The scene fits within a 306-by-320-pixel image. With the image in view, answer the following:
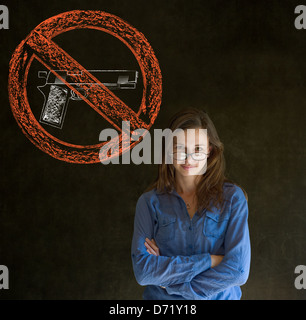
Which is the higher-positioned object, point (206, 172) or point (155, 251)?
point (206, 172)

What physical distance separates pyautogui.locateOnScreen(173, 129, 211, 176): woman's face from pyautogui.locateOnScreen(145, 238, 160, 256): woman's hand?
13.4 inches

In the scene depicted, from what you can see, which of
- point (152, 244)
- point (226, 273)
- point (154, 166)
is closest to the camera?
point (226, 273)

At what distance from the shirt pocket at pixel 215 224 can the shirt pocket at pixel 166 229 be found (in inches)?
5.5

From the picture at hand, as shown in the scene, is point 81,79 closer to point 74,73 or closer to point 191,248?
point 74,73

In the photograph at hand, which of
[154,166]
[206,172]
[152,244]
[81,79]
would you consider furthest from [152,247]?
[81,79]

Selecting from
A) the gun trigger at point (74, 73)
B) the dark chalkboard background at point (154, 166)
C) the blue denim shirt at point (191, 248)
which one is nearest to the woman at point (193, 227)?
the blue denim shirt at point (191, 248)

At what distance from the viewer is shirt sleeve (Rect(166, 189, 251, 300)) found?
1.56 metres

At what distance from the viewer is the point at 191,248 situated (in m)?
1.63

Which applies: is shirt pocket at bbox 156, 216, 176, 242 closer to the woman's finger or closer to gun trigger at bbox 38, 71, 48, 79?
the woman's finger

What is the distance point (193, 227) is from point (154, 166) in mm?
1293

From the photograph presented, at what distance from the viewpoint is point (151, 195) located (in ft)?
5.67

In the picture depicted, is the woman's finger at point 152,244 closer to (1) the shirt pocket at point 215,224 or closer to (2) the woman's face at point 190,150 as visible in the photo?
(1) the shirt pocket at point 215,224

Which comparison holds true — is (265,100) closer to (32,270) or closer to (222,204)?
(222,204)

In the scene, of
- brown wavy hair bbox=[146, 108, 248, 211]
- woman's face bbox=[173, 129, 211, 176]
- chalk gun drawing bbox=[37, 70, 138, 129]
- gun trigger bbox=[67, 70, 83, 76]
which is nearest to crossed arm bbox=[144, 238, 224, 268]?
brown wavy hair bbox=[146, 108, 248, 211]
